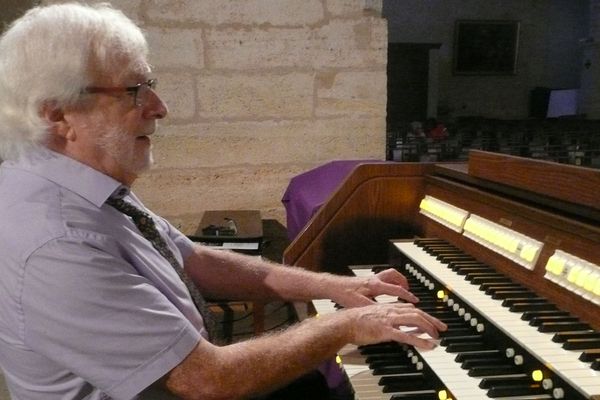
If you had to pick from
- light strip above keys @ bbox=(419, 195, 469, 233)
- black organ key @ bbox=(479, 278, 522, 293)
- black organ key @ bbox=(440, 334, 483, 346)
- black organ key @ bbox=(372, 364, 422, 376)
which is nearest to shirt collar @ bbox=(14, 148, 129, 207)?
black organ key @ bbox=(372, 364, 422, 376)

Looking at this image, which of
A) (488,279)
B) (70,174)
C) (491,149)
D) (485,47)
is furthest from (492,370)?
(485,47)

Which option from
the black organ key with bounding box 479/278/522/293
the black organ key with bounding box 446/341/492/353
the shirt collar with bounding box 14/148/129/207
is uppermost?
the shirt collar with bounding box 14/148/129/207

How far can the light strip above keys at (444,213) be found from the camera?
6.61ft

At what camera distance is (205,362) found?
1.33m

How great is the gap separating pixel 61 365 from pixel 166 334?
22 centimetres

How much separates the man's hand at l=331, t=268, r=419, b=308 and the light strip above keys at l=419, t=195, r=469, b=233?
11.4 inches

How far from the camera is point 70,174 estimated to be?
4.51 ft

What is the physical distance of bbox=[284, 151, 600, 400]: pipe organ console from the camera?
4.23 feet

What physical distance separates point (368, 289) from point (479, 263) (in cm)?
35

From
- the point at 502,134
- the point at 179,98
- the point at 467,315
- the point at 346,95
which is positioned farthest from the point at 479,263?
the point at 502,134

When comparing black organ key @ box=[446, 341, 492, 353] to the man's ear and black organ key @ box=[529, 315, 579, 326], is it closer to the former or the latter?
black organ key @ box=[529, 315, 579, 326]

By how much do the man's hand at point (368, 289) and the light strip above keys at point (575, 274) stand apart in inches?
16.8

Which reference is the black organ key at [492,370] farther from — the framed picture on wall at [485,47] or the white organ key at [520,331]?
the framed picture on wall at [485,47]

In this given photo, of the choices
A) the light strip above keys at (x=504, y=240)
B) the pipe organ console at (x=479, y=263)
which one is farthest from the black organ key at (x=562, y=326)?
the light strip above keys at (x=504, y=240)
